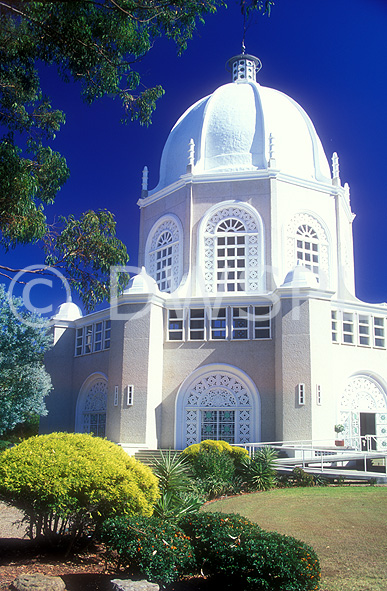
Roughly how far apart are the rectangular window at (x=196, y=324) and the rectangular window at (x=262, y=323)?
2.19m

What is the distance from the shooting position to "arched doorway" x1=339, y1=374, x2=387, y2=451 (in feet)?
77.6

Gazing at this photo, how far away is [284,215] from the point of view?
89.6ft

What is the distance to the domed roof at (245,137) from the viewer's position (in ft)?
94.2

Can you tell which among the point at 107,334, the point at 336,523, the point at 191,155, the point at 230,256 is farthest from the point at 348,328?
the point at 336,523

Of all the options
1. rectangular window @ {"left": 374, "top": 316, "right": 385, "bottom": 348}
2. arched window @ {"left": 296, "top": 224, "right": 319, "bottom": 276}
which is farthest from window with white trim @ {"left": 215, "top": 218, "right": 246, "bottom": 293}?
rectangular window @ {"left": 374, "top": 316, "right": 385, "bottom": 348}

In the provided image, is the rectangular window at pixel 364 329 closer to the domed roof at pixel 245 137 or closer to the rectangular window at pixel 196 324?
the rectangular window at pixel 196 324

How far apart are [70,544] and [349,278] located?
2457cm

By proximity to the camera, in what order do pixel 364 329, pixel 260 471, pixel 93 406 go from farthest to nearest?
pixel 93 406
pixel 364 329
pixel 260 471

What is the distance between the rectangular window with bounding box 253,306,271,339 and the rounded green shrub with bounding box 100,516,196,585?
1600cm

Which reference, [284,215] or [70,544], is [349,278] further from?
[70,544]

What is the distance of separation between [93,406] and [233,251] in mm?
9791

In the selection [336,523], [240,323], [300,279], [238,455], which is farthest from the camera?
[240,323]

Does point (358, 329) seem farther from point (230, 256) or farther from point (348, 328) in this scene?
point (230, 256)

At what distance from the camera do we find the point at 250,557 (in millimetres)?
6641
